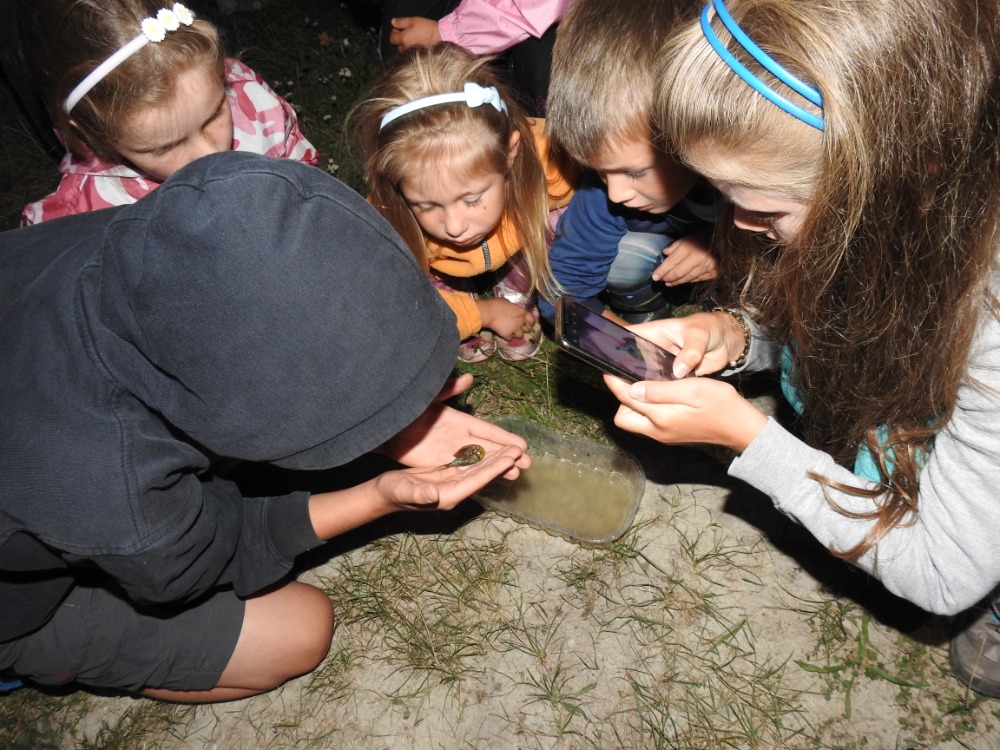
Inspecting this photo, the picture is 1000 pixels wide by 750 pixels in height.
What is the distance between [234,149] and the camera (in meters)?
2.44

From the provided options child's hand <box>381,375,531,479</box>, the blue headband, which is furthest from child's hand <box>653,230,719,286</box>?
the blue headband

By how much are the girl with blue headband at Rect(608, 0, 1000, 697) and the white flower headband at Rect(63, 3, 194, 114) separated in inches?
59.7

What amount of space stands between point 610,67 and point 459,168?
548 millimetres

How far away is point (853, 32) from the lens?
3.93 ft

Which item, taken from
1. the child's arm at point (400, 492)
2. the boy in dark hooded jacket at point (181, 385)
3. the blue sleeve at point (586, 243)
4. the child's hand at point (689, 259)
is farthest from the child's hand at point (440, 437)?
the child's hand at point (689, 259)

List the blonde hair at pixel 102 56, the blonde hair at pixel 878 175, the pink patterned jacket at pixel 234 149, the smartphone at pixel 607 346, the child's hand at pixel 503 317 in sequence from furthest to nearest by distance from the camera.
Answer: the child's hand at pixel 503 317, the pink patterned jacket at pixel 234 149, the blonde hair at pixel 102 56, the smartphone at pixel 607 346, the blonde hair at pixel 878 175

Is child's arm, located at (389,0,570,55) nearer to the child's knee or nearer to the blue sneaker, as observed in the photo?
the child's knee

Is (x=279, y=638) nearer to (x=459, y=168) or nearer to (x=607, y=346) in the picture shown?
(x=607, y=346)

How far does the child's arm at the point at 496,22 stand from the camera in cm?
270

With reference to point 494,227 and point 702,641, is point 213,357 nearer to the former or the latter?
point 494,227

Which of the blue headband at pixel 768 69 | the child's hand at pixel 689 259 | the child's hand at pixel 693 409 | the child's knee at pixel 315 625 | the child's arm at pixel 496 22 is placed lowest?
the child's knee at pixel 315 625

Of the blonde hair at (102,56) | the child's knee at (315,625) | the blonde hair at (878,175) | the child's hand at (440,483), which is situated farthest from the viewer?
the child's knee at (315,625)

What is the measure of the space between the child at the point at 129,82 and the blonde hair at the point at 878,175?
148 cm

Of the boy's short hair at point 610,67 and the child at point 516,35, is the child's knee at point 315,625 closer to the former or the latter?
the boy's short hair at point 610,67
